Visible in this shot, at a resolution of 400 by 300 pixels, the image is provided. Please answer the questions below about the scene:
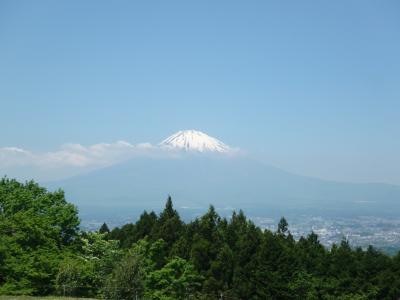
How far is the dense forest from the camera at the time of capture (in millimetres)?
31500

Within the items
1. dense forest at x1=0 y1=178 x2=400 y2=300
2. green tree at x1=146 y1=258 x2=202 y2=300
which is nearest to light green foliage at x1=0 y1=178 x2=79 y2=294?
dense forest at x1=0 y1=178 x2=400 y2=300

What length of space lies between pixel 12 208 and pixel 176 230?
15.8m

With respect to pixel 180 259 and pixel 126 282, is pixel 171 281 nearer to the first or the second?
pixel 180 259

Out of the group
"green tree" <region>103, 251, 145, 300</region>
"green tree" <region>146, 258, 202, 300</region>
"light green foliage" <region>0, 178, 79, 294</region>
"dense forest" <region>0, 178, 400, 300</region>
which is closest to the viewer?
"green tree" <region>103, 251, 145, 300</region>

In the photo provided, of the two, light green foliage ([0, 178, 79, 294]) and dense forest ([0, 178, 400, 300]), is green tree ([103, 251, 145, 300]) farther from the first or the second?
light green foliage ([0, 178, 79, 294])

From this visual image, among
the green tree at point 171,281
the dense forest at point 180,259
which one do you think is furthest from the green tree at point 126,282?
the green tree at point 171,281

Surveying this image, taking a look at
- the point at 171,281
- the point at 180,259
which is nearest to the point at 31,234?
the point at 171,281

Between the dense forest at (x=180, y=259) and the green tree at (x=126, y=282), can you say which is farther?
the dense forest at (x=180, y=259)

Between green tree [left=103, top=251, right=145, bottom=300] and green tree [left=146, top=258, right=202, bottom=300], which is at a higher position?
green tree [left=103, top=251, right=145, bottom=300]

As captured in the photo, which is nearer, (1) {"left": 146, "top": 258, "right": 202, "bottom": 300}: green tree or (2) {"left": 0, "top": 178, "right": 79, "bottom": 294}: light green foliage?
(2) {"left": 0, "top": 178, "right": 79, "bottom": 294}: light green foliage

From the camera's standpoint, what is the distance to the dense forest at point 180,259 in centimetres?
3150

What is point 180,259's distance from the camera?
37.3 metres

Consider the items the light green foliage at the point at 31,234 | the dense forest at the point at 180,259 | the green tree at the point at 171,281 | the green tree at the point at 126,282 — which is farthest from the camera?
the green tree at the point at 171,281

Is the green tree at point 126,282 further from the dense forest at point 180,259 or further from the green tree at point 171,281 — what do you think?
the green tree at point 171,281
